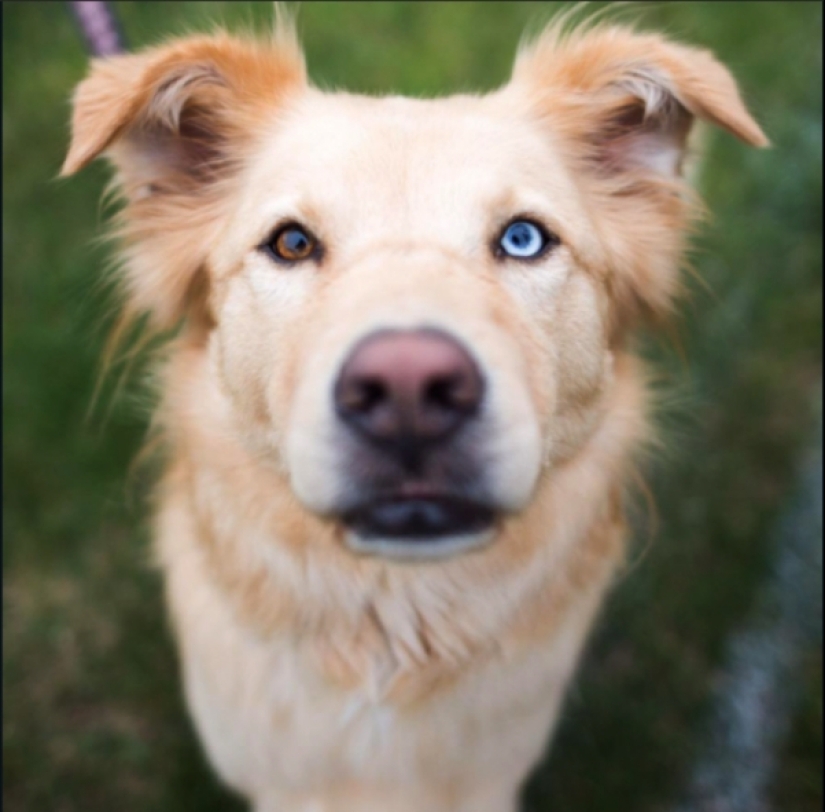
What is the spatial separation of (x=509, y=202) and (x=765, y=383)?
3169 mm

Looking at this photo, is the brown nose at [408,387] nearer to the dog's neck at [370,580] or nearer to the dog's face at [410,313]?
the dog's face at [410,313]

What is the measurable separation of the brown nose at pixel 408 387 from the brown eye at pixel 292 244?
637 mm

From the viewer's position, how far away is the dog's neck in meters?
2.48

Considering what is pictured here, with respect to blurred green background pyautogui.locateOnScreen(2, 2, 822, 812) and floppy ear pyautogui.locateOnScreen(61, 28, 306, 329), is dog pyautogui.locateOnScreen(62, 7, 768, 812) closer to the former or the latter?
floppy ear pyautogui.locateOnScreen(61, 28, 306, 329)

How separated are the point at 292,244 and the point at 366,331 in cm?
65

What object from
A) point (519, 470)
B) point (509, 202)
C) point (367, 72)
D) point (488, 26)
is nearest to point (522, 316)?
point (509, 202)

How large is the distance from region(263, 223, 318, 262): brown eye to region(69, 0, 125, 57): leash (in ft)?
4.15

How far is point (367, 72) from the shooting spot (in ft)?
17.7

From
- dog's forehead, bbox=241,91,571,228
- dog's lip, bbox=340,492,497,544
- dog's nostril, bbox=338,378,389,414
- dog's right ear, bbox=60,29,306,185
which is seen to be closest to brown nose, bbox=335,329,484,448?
dog's nostril, bbox=338,378,389,414

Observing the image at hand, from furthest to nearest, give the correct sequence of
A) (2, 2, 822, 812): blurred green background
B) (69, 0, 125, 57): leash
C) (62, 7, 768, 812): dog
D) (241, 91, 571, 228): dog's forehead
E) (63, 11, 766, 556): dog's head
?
(2, 2, 822, 812): blurred green background
(69, 0, 125, 57): leash
(241, 91, 571, 228): dog's forehead
(62, 7, 768, 812): dog
(63, 11, 766, 556): dog's head

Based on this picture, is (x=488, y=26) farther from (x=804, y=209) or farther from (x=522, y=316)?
(x=522, y=316)

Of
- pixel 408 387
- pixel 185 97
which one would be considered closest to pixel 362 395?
pixel 408 387

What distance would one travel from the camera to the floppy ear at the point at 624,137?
2572mm

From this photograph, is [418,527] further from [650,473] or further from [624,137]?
[650,473]
